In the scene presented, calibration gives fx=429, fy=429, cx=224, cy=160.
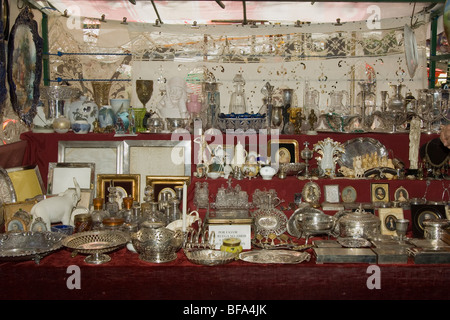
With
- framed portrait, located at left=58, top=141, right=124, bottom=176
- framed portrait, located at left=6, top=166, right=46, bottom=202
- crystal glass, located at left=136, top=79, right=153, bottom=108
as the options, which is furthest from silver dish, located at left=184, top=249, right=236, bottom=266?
crystal glass, located at left=136, top=79, right=153, bottom=108

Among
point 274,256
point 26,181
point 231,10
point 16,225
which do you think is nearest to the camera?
point 274,256

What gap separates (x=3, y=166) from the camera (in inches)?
122

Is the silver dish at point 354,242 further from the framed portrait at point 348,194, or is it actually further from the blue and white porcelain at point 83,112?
the blue and white porcelain at point 83,112

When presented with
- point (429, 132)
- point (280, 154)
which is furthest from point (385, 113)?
point (280, 154)

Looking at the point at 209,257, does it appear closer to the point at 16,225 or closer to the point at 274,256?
the point at 274,256

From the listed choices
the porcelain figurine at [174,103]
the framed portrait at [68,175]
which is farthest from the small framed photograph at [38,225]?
the porcelain figurine at [174,103]

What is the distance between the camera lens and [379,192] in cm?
298

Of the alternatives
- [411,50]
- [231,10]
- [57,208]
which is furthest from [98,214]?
[411,50]

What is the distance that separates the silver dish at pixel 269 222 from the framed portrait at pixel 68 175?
1.33m

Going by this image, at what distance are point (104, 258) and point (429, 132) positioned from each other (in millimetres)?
2535

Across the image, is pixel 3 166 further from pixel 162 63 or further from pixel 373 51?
pixel 373 51

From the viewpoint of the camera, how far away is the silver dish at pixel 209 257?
7.19 feet

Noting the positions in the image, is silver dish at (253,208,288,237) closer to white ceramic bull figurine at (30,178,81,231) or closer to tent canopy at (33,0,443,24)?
white ceramic bull figurine at (30,178,81,231)

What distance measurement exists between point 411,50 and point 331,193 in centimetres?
159
